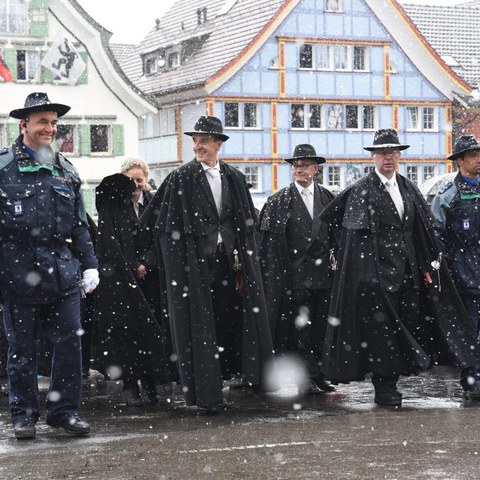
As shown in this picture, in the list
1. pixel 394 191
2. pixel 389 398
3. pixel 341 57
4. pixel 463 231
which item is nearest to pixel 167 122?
pixel 341 57

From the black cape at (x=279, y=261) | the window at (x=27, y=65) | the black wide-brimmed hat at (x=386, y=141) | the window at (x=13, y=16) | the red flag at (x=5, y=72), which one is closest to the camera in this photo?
the black wide-brimmed hat at (x=386, y=141)

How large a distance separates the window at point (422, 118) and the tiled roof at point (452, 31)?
368 cm

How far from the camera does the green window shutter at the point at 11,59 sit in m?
42.0

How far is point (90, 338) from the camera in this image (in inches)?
442

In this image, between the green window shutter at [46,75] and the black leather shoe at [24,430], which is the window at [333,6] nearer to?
the green window shutter at [46,75]

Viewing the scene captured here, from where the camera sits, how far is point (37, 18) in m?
42.3

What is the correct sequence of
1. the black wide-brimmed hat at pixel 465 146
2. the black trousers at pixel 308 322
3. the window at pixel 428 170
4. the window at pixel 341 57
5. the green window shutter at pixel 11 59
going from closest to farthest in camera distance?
the black wide-brimmed hat at pixel 465 146 < the black trousers at pixel 308 322 < the green window shutter at pixel 11 59 < the window at pixel 341 57 < the window at pixel 428 170

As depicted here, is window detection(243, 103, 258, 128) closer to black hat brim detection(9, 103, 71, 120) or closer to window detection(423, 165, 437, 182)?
window detection(423, 165, 437, 182)

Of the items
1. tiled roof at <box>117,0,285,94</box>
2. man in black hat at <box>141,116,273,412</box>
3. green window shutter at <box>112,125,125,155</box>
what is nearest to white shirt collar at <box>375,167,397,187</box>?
man in black hat at <box>141,116,273,412</box>

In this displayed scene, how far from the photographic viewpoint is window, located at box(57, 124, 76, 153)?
4316 centimetres

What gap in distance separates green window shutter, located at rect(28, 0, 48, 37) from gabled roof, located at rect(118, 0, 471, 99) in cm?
671

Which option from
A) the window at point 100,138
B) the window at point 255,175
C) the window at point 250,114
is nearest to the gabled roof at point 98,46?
the window at point 100,138

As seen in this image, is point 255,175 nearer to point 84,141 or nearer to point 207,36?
point 207,36

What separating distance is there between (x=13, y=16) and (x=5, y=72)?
1865mm
